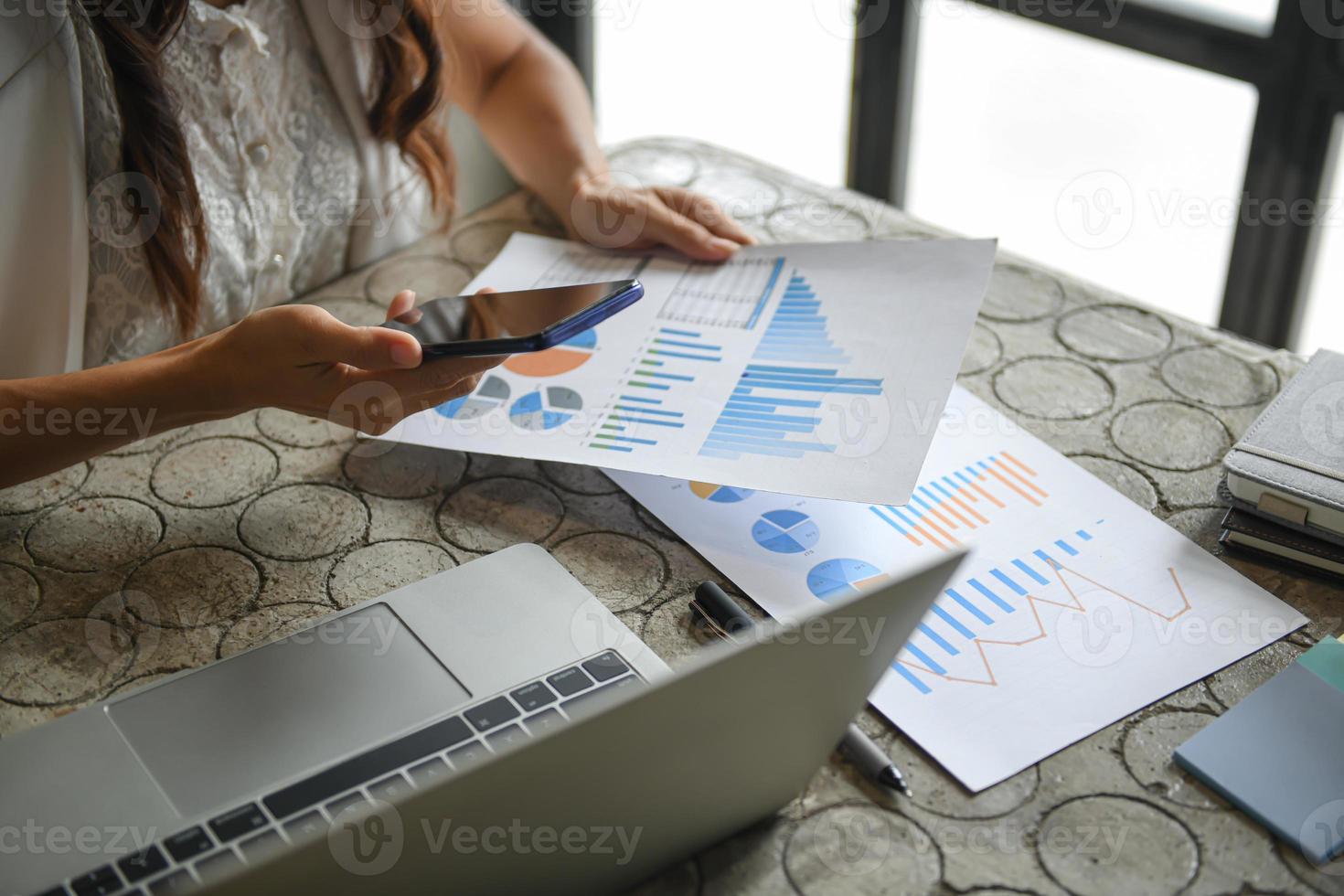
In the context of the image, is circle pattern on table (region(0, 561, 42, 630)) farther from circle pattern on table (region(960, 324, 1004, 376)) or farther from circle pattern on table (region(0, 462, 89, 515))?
circle pattern on table (region(960, 324, 1004, 376))

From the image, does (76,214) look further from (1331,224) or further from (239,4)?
(1331,224)

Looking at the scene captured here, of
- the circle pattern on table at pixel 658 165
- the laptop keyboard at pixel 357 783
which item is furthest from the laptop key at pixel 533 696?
the circle pattern on table at pixel 658 165

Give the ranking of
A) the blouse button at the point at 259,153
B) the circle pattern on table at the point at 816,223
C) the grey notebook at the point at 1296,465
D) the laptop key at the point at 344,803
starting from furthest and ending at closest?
the circle pattern on table at the point at 816,223, the blouse button at the point at 259,153, the grey notebook at the point at 1296,465, the laptop key at the point at 344,803

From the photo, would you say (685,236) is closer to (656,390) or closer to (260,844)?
(656,390)

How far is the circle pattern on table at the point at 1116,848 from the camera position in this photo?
1.57 feet

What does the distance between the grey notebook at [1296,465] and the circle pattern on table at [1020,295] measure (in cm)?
21

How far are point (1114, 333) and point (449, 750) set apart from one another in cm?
57

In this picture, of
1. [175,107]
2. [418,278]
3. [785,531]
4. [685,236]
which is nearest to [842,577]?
[785,531]

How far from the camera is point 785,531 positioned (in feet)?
2.17

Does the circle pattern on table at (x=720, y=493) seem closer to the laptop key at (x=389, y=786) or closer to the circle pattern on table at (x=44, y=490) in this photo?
the laptop key at (x=389, y=786)

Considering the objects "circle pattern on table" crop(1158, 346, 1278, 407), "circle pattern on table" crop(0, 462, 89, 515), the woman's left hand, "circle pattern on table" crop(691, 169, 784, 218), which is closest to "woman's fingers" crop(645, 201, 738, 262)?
the woman's left hand

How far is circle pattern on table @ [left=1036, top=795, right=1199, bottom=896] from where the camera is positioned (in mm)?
480

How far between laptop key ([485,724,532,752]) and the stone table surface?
0.30 ft

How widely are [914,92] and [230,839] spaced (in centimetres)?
137
